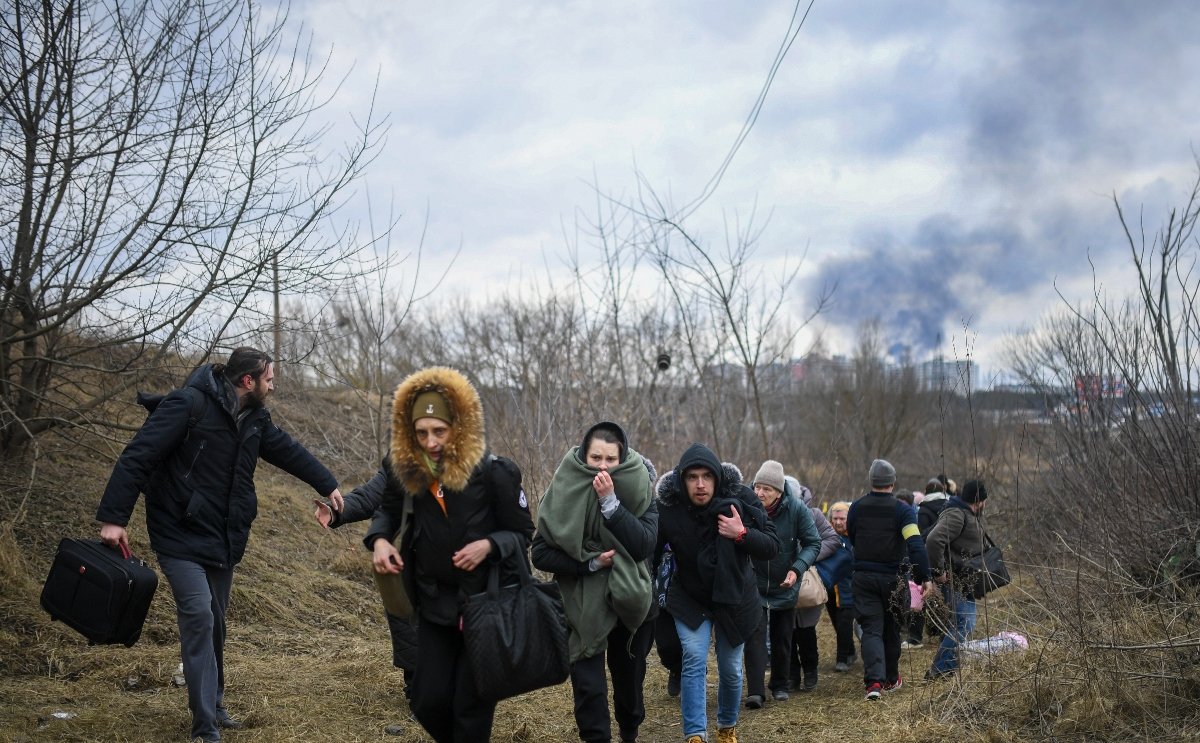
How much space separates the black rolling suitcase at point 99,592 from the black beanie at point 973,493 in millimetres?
5544

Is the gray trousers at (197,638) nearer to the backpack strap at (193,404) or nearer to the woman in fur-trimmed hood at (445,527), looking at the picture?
the backpack strap at (193,404)

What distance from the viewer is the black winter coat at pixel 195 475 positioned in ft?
16.5

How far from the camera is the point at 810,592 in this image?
8375 mm

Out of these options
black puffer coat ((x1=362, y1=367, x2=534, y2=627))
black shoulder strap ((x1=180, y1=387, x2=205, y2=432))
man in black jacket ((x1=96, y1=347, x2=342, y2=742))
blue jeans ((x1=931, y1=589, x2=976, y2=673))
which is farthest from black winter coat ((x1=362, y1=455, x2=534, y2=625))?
blue jeans ((x1=931, y1=589, x2=976, y2=673))

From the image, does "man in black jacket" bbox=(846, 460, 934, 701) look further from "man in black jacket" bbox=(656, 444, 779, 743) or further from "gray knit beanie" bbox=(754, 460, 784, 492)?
"man in black jacket" bbox=(656, 444, 779, 743)

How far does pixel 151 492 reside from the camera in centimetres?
523

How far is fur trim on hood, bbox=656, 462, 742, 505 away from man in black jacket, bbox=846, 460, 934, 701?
189cm

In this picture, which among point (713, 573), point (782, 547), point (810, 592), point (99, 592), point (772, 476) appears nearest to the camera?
point (99, 592)

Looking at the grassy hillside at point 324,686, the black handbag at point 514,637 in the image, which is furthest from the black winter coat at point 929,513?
the black handbag at point 514,637

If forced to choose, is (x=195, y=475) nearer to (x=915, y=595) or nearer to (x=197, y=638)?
(x=197, y=638)

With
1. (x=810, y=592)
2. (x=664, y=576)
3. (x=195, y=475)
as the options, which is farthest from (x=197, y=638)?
(x=810, y=592)

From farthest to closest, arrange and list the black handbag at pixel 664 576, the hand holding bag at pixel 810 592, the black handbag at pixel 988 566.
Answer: the hand holding bag at pixel 810 592 → the black handbag at pixel 988 566 → the black handbag at pixel 664 576

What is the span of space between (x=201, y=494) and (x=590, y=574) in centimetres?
206

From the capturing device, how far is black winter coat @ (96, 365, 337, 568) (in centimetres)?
502
